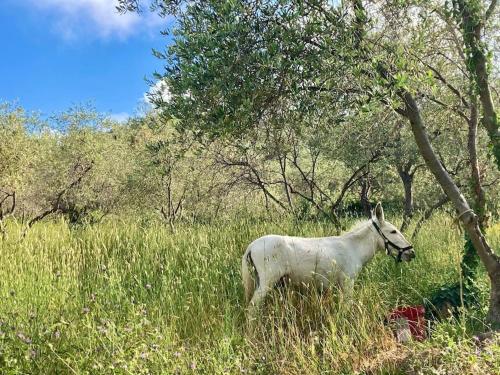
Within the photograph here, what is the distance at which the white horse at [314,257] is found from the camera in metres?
6.38

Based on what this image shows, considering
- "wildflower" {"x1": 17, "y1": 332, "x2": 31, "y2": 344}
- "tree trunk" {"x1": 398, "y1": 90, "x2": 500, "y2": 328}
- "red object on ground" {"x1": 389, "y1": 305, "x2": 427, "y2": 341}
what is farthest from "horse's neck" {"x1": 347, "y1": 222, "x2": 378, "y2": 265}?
"wildflower" {"x1": 17, "y1": 332, "x2": 31, "y2": 344}

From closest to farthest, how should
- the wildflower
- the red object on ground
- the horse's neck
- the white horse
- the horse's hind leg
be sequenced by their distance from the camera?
the wildflower, the red object on ground, the horse's hind leg, the white horse, the horse's neck

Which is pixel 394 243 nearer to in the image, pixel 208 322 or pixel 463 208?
pixel 463 208

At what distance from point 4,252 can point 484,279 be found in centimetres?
812

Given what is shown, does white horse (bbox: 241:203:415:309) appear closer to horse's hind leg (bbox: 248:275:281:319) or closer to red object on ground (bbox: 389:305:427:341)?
horse's hind leg (bbox: 248:275:281:319)

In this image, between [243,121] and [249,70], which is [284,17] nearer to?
[249,70]

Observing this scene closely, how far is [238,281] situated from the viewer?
7.48 metres

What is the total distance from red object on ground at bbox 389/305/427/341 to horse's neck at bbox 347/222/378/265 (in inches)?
50.9

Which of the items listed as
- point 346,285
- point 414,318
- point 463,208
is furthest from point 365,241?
point 463,208

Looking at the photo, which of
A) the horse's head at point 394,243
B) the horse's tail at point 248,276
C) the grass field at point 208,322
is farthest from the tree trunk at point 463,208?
the horse's tail at point 248,276

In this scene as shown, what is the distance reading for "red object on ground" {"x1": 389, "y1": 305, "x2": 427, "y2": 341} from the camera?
17.4ft

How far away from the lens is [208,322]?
581 cm

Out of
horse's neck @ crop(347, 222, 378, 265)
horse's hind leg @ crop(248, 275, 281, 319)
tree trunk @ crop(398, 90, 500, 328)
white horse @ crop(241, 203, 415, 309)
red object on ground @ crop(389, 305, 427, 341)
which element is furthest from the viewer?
horse's neck @ crop(347, 222, 378, 265)

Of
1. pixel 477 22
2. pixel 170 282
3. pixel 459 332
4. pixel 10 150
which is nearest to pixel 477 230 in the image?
pixel 459 332
